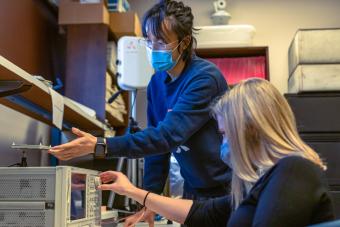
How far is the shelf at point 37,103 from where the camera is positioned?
142 cm

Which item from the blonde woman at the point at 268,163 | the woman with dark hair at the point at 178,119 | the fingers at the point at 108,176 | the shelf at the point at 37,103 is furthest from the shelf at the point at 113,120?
the blonde woman at the point at 268,163

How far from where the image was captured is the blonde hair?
2.98ft

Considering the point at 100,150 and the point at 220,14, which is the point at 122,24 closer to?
the point at 220,14

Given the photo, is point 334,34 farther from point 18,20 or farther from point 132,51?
point 18,20

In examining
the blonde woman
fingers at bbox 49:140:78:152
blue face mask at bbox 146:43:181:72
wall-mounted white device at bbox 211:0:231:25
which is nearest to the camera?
the blonde woman

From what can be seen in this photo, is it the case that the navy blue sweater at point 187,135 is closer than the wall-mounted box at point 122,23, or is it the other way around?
the navy blue sweater at point 187,135

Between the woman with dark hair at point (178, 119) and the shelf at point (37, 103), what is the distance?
33 cm

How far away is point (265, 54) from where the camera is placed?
10.6 feet

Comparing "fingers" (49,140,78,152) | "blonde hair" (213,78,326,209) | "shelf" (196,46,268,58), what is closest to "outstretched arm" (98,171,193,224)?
"fingers" (49,140,78,152)

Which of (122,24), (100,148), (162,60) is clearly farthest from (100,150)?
(122,24)

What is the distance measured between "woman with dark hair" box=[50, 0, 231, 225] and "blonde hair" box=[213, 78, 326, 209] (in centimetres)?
38

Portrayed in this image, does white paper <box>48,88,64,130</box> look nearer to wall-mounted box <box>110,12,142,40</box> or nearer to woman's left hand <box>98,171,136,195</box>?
woman's left hand <box>98,171,136,195</box>

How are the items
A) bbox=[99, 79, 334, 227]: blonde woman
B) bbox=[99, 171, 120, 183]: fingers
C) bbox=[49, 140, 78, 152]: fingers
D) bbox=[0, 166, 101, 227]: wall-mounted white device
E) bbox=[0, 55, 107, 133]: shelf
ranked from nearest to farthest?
1. bbox=[99, 79, 334, 227]: blonde woman
2. bbox=[0, 166, 101, 227]: wall-mounted white device
3. bbox=[49, 140, 78, 152]: fingers
4. bbox=[99, 171, 120, 183]: fingers
5. bbox=[0, 55, 107, 133]: shelf

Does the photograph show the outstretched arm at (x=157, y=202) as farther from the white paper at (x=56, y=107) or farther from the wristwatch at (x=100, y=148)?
the white paper at (x=56, y=107)
